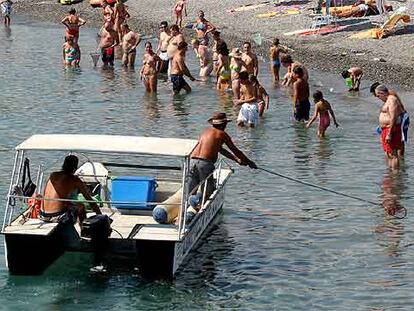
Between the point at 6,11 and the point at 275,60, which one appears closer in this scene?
the point at 275,60

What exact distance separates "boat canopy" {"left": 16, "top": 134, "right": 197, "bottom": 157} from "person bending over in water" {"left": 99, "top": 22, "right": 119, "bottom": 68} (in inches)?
818

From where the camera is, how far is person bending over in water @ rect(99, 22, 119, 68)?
35.7 metres

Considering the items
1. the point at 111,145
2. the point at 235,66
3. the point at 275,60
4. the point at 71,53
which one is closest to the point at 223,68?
the point at 235,66

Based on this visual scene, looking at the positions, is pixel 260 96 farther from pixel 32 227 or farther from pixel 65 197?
pixel 32 227

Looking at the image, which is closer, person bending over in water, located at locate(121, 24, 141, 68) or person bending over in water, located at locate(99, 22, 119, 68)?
person bending over in water, located at locate(121, 24, 141, 68)

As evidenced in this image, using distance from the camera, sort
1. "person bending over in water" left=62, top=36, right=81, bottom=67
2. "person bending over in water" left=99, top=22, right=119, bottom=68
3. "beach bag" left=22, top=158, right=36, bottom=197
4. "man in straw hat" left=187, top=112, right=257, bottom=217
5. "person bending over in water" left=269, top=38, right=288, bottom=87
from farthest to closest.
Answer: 1. "person bending over in water" left=62, top=36, right=81, bottom=67
2. "person bending over in water" left=99, top=22, right=119, bottom=68
3. "person bending over in water" left=269, top=38, right=288, bottom=87
4. "man in straw hat" left=187, top=112, right=257, bottom=217
5. "beach bag" left=22, top=158, right=36, bottom=197

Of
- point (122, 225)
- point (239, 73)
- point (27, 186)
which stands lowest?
point (239, 73)

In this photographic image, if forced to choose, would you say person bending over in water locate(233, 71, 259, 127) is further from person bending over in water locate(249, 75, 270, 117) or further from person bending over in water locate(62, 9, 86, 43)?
person bending over in water locate(62, 9, 86, 43)

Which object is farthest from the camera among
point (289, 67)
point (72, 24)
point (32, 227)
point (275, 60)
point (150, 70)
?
point (72, 24)

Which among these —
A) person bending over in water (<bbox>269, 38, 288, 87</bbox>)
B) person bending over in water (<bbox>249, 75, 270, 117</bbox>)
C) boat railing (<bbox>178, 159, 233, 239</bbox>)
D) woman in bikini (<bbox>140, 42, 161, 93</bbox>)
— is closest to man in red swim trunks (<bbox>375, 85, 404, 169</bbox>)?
boat railing (<bbox>178, 159, 233, 239</bbox>)

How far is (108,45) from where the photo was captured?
36.2m

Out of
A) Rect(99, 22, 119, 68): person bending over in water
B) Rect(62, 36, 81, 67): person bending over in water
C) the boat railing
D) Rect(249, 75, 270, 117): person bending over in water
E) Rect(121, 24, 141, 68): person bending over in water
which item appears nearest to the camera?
the boat railing

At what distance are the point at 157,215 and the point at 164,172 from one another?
5106mm

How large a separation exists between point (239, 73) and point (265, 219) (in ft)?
29.7
